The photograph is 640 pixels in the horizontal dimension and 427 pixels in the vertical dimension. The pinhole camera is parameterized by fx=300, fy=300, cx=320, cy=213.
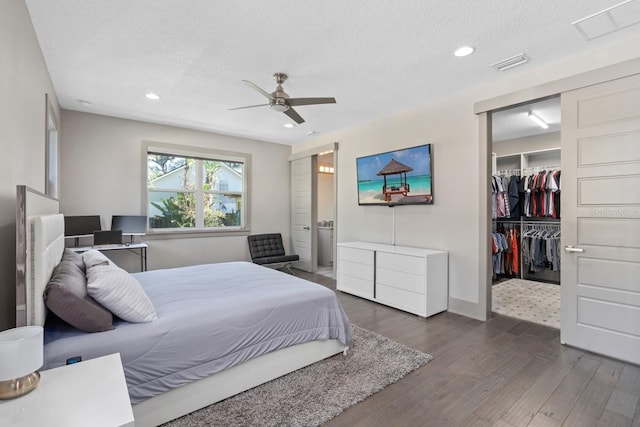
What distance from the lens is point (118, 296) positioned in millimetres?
1790

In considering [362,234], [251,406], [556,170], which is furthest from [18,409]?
[556,170]

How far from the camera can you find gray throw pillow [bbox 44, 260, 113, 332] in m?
1.56

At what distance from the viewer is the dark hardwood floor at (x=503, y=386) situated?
1.84 meters

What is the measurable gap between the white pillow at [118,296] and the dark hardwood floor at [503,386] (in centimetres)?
131

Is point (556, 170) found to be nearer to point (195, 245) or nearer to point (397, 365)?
point (397, 365)

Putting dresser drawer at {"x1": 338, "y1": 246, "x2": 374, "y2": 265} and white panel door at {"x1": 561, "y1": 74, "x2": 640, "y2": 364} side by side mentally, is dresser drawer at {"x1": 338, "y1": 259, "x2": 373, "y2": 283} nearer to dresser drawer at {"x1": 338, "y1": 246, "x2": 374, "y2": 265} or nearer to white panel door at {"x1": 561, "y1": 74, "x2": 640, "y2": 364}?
dresser drawer at {"x1": 338, "y1": 246, "x2": 374, "y2": 265}

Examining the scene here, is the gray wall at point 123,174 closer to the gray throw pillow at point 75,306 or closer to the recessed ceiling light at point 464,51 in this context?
the gray throw pillow at point 75,306

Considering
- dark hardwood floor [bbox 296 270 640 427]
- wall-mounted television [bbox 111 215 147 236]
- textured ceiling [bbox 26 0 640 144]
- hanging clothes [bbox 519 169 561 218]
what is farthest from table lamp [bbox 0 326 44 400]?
hanging clothes [bbox 519 169 561 218]

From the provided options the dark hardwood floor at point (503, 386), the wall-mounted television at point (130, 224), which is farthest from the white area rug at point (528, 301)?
the wall-mounted television at point (130, 224)

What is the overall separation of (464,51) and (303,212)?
4.10 meters

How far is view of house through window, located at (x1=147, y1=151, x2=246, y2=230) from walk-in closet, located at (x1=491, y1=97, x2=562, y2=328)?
14.7 feet

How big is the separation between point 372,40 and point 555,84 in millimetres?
1834

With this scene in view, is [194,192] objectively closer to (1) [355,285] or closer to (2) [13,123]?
(1) [355,285]

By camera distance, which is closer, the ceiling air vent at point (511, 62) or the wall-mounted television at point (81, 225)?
the ceiling air vent at point (511, 62)
